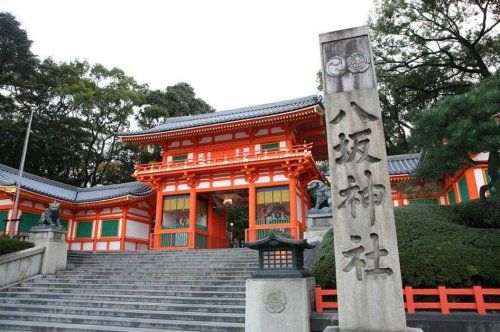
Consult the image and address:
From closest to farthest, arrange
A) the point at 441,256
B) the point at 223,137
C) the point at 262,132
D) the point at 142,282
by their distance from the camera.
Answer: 1. the point at 441,256
2. the point at 142,282
3. the point at 262,132
4. the point at 223,137

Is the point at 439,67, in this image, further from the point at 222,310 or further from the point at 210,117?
the point at 222,310

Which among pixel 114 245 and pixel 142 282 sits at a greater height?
pixel 114 245

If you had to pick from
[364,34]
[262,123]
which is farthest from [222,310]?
[262,123]

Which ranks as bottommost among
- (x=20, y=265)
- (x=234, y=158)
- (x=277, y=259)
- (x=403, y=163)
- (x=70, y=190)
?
(x=20, y=265)

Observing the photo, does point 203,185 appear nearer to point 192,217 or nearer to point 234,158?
point 192,217

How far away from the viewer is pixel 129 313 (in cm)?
729

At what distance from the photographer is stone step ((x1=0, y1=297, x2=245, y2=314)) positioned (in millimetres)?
7254

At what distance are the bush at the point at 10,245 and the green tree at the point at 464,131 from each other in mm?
12117

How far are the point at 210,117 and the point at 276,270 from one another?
1778 centimetres

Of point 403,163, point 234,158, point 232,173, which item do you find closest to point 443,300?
point 234,158

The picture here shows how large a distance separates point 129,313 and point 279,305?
384 cm

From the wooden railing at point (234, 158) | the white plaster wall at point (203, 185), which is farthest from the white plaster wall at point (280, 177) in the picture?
the white plaster wall at point (203, 185)

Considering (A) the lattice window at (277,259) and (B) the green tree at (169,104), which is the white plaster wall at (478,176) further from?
(B) the green tree at (169,104)

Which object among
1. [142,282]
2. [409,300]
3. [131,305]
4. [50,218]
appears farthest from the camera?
[50,218]
